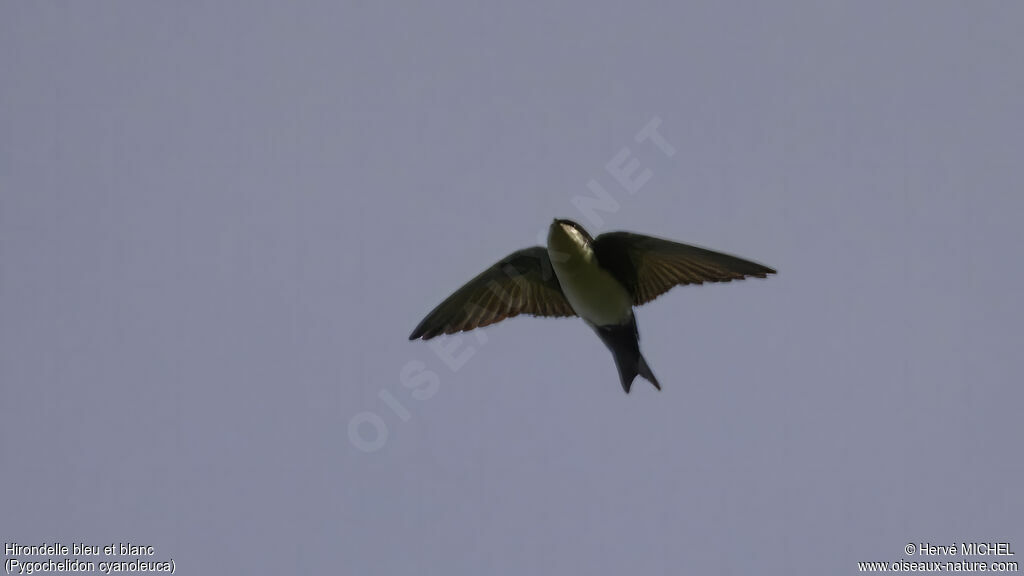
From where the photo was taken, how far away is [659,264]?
360 inches

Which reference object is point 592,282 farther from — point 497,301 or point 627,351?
point 497,301

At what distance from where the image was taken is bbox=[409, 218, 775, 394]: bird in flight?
8805 millimetres

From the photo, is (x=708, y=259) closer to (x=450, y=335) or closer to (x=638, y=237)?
(x=638, y=237)

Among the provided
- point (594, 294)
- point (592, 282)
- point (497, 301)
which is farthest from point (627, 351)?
point (497, 301)

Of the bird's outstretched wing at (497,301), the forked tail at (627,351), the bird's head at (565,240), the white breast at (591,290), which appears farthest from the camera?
the bird's outstretched wing at (497,301)

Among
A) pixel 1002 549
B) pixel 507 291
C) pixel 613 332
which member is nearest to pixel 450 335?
pixel 507 291

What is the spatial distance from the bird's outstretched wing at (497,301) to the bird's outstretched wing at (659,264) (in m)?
0.67

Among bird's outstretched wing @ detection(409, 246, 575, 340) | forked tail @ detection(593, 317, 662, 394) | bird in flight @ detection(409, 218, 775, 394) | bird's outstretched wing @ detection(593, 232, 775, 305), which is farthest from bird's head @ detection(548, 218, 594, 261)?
forked tail @ detection(593, 317, 662, 394)

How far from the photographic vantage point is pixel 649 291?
30.5ft

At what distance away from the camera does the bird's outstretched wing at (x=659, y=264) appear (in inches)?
348

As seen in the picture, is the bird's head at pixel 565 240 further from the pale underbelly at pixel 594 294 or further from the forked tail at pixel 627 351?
the forked tail at pixel 627 351

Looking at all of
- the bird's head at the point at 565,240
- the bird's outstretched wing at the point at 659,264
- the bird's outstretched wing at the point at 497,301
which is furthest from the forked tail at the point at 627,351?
the bird's head at the point at 565,240

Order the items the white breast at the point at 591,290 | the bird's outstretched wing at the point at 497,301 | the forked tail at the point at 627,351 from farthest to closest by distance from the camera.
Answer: the bird's outstretched wing at the point at 497,301
the forked tail at the point at 627,351
the white breast at the point at 591,290

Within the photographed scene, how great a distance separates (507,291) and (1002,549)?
5.45 m
